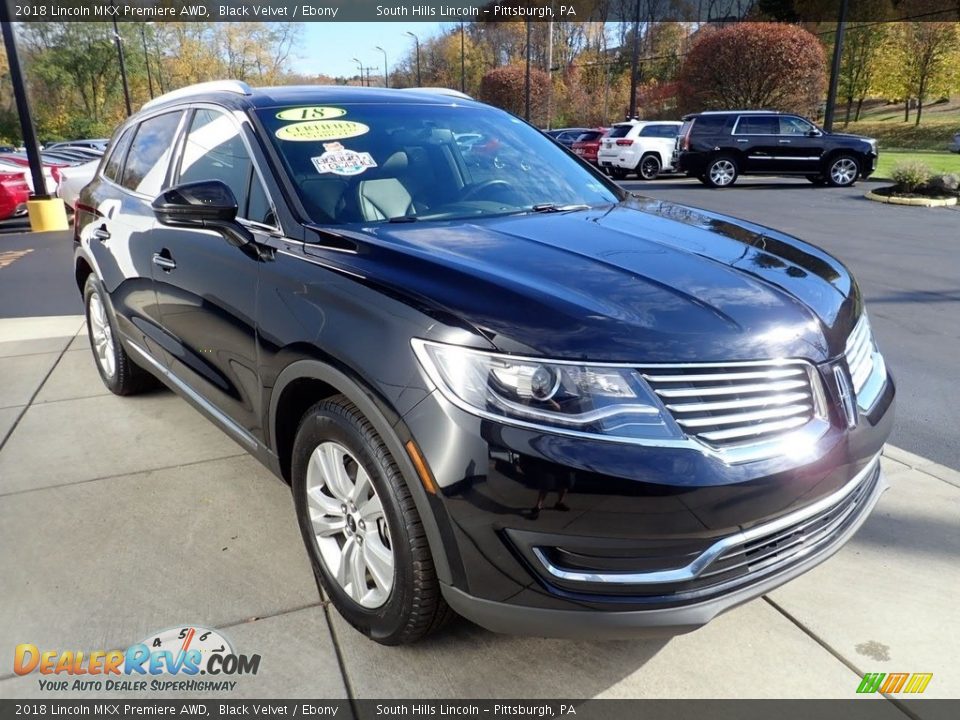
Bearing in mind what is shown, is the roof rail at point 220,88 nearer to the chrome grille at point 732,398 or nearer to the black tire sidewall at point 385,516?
the black tire sidewall at point 385,516

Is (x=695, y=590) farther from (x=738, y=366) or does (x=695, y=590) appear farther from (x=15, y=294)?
(x=15, y=294)

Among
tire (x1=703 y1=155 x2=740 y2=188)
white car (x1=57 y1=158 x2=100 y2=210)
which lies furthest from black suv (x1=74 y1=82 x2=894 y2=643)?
tire (x1=703 y1=155 x2=740 y2=188)

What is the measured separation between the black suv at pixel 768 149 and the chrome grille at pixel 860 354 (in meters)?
17.7

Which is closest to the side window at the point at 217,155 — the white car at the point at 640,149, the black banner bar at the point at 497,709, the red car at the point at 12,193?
the black banner bar at the point at 497,709

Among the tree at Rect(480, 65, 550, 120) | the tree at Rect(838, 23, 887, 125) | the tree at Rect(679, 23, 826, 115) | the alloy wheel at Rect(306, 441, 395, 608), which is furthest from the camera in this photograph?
the tree at Rect(480, 65, 550, 120)

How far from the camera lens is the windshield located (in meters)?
2.84

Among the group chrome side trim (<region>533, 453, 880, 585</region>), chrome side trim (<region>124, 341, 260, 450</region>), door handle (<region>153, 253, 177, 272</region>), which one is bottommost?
chrome side trim (<region>124, 341, 260, 450</region>)

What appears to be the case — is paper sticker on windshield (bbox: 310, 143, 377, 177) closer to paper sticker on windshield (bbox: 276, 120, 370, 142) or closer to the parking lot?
paper sticker on windshield (bbox: 276, 120, 370, 142)

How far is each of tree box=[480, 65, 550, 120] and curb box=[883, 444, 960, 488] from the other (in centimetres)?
4791

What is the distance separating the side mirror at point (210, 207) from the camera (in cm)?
274

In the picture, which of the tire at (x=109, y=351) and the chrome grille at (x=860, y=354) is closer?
the chrome grille at (x=860, y=354)

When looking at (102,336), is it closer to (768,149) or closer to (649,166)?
(768,149)

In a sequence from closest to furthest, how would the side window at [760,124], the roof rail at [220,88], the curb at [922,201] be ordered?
the roof rail at [220,88]
the curb at [922,201]
the side window at [760,124]

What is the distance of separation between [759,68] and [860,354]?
3243cm
